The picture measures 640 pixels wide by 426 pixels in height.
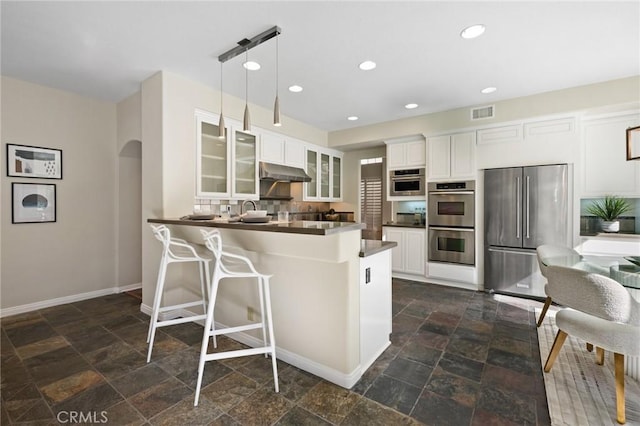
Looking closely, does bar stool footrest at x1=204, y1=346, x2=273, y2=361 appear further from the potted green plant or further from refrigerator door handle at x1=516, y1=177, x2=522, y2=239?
the potted green plant

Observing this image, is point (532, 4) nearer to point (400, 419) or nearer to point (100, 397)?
point (400, 419)

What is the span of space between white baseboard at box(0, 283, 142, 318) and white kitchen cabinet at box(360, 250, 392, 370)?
3827 mm

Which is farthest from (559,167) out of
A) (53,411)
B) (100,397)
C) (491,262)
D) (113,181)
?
(113,181)

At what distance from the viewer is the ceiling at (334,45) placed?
2.05 m

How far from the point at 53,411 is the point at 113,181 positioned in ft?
10.3

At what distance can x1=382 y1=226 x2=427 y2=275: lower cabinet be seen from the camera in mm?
4574

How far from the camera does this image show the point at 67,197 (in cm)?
357

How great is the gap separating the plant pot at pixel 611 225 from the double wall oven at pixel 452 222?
4.63ft

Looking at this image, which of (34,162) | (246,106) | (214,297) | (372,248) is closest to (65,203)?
(34,162)

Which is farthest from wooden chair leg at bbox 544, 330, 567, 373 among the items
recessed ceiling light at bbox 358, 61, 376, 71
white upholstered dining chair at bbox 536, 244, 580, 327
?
recessed ceiling light at bbox 358, 61, 376, 71

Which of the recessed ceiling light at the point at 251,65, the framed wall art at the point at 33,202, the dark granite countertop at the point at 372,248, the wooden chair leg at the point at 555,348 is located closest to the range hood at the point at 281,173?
the recessed ceiling light at the point at 251,65

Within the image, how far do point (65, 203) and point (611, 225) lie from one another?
6.86m

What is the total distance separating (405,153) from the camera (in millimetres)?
4801

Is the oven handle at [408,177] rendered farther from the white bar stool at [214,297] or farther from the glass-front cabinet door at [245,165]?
the white bar stool at [214,297]
